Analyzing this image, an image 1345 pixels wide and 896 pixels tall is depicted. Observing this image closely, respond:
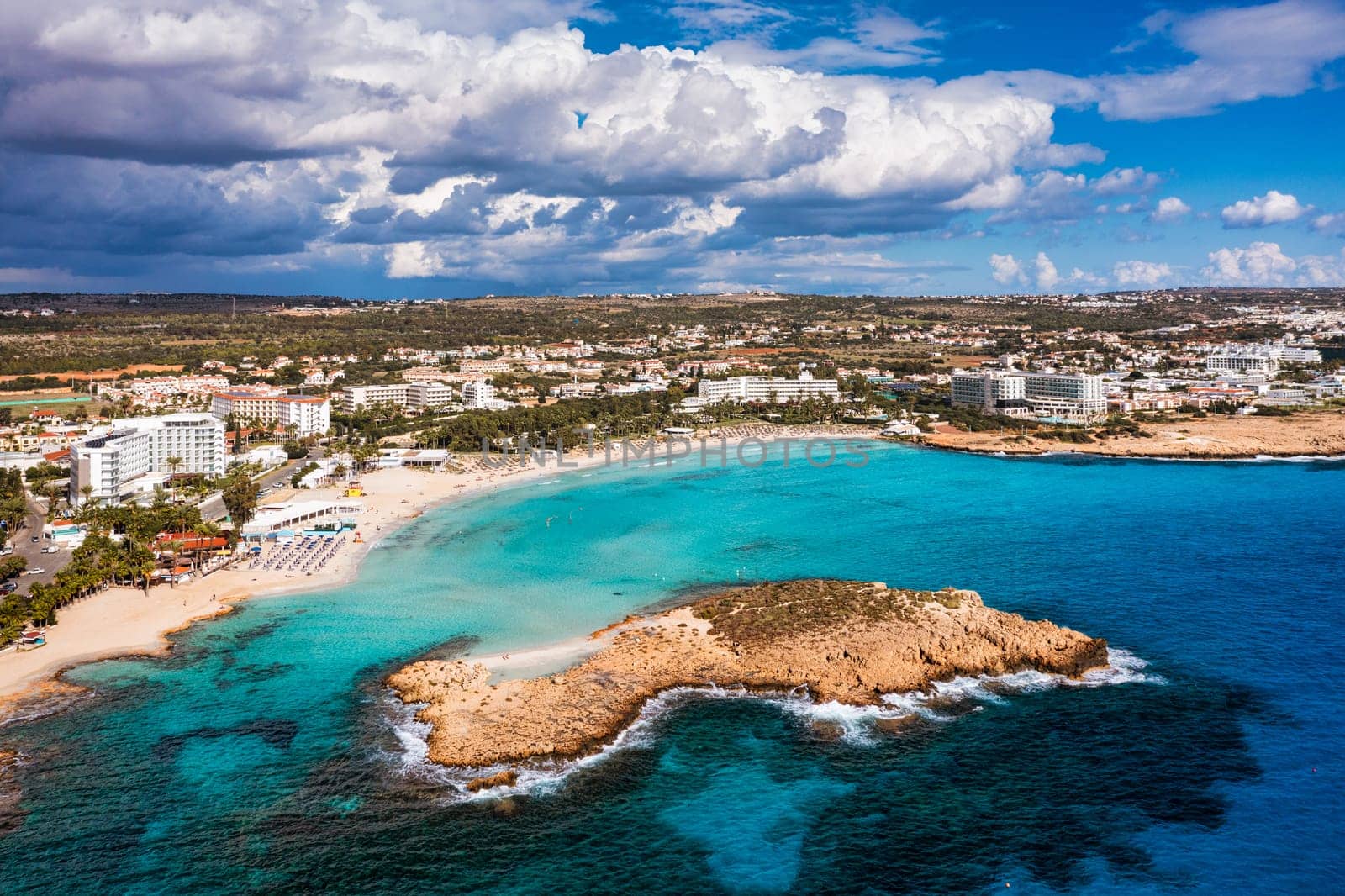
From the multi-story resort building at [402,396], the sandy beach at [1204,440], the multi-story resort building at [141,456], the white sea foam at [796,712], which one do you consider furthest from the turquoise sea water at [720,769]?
the multi-story resort building at [402,396]

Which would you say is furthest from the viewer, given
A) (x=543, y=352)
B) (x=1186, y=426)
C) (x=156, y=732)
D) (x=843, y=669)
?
(x=543, y=352)

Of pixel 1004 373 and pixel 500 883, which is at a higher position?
pixel 1004 373

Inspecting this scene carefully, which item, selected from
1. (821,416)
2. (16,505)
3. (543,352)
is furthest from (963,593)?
(543,352)

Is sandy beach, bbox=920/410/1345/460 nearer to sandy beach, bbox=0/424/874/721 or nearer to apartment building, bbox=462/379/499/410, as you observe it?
sandy beach, bbox=0/424/874/721

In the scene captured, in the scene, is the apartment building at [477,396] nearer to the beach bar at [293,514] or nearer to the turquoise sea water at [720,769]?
the beach bar at [293,514]

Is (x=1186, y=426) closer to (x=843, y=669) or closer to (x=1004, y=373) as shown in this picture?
(x=1004, y=373)

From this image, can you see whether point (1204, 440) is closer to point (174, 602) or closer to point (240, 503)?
point (240, 503)

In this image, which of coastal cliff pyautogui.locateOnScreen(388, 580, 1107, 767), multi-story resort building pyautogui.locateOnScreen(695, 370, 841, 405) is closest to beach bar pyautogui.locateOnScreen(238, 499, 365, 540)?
coastal cliff pyautogui.locateOnScreen(388, 580, 1107, 767)

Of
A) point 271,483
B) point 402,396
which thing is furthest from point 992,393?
point 271,483
